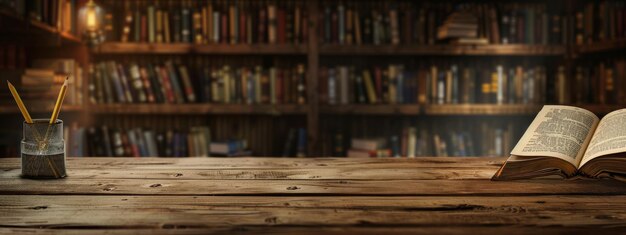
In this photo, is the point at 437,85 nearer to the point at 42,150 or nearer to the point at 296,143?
the point at 296,143

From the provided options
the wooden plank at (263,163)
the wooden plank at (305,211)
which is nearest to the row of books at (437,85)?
the wooden plank at (263,163)

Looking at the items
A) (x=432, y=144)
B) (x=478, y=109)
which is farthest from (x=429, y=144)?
(x=478, y=109)

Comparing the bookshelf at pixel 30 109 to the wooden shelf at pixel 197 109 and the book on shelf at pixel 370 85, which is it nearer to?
the wooden shelf at pixel 197 109

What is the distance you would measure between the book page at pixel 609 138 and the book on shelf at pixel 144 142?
8.16 ft

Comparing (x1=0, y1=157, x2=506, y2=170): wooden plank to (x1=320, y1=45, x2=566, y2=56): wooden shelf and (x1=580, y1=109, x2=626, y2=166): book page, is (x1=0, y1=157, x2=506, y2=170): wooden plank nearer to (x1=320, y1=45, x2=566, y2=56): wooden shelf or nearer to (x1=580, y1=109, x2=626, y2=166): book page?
(x1=580, y1=109, x2=626, y2=166): book page

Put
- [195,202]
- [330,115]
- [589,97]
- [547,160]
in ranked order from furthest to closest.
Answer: [330,115]
[589,97]
[547,160]
[195,202]

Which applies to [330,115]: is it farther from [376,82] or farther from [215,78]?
[215,78]

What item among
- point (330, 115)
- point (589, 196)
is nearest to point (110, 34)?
point (330, 115)

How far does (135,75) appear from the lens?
3508mm

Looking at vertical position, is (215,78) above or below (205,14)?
below

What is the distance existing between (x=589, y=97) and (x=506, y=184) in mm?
2584

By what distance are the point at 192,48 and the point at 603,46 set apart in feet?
7.19

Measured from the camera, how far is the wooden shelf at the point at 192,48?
3486 mm

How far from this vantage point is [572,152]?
1.29 m
